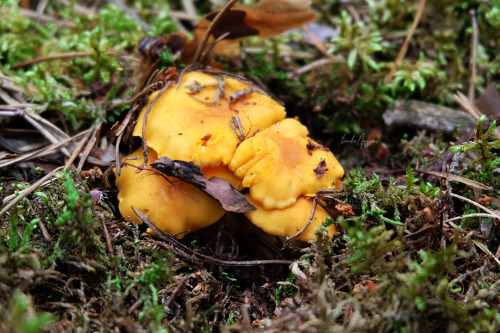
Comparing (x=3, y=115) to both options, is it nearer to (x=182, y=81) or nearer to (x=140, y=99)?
(x=140, y=99)

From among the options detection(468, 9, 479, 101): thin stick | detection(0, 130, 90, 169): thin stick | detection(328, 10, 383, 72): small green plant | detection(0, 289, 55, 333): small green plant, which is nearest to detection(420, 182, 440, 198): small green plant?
detection(328, 10, 383, 72): small green plant

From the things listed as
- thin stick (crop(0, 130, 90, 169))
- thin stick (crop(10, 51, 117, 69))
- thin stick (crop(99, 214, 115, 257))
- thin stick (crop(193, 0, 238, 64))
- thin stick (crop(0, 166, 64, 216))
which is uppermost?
thin stick (crop(193, 0, 238, 64))

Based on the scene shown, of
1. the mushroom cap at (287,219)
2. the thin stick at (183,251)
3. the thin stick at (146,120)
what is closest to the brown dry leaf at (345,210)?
the mushroom cap at (287,219)

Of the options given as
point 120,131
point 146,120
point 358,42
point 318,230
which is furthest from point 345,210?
point 358,42

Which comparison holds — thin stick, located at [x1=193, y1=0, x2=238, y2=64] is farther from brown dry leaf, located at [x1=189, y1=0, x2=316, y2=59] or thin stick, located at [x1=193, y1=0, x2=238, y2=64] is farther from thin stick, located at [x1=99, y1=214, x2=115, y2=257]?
thin stick, located at [x1=99, y1=214, x2=115, y2=257]

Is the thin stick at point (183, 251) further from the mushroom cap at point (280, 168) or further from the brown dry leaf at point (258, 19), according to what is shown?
the brown dry leaf at point (258, 19)

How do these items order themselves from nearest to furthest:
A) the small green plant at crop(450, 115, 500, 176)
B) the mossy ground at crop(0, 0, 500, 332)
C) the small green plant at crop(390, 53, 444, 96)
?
the mossy ground at crop(0, 0, 500, 332)
the small green plant at crop(450, 115, 500, 176)
the small green plant at crop(390, 53, 444, 96)

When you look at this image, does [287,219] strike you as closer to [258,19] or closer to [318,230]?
[318,230]
